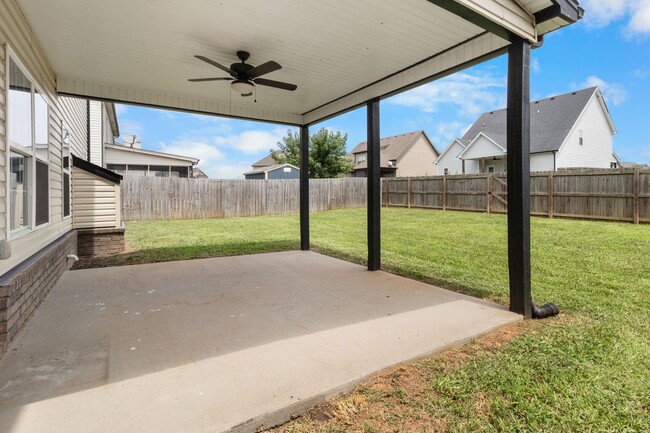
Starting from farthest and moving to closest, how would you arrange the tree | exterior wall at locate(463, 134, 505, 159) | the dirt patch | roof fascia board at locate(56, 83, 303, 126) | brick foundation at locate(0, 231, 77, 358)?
the tree
exterior wall at locate(463, 134, 505, 159)
roof fascia board at locate(56, 83, 303, 126)
brick foundation at locate(0, 231, 77, 358)
the dirt patch

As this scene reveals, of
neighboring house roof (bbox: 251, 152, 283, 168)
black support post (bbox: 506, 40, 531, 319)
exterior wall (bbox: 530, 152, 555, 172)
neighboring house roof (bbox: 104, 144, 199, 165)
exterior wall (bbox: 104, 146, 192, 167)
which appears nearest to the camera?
black support post (bbox: 506, 40, 531, 319)

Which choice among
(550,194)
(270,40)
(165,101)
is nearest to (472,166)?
(550,194)

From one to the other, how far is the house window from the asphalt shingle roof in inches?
805

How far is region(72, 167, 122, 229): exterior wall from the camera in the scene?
644cm

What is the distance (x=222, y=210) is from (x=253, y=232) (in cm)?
517

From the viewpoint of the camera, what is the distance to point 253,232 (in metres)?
10.3

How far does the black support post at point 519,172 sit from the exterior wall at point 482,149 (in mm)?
18542

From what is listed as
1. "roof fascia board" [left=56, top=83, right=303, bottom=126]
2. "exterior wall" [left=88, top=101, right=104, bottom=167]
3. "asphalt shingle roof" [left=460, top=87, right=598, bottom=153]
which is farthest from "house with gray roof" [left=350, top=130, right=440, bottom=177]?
"roof fascia board" [left=56, top=83, right=303, bottom=126]

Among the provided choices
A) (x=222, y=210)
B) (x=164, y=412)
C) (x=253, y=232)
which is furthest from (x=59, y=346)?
(x=222, y=210)

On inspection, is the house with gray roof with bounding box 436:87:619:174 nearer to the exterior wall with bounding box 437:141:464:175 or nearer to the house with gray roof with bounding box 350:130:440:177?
the exterior wall with bounding box 437:141:464:175

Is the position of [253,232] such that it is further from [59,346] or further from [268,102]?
[59,346]

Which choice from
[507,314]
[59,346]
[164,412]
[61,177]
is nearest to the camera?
[164,412]

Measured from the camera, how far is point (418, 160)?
1204 inches

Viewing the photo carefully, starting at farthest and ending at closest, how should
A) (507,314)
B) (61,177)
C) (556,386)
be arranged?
(61,177) < (507,314) < (556,386)
